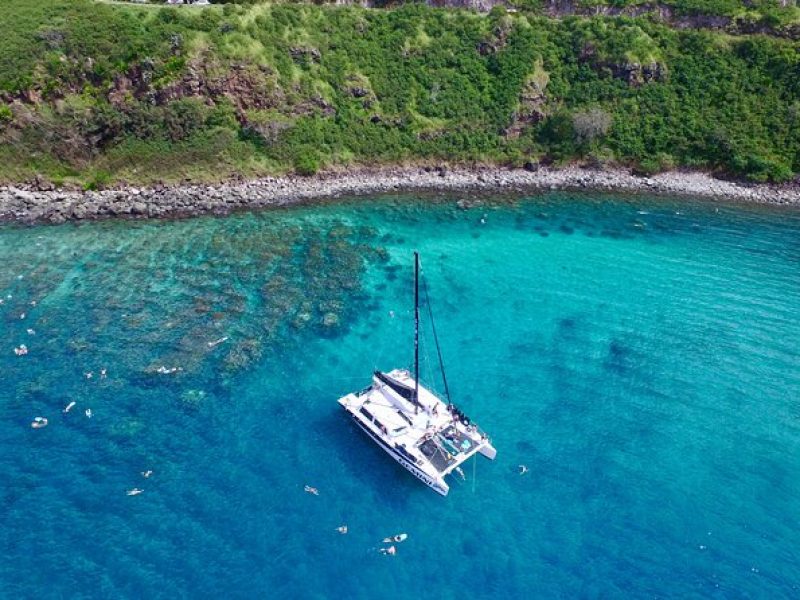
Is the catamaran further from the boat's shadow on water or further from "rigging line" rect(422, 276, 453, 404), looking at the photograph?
the boat's shadow on water

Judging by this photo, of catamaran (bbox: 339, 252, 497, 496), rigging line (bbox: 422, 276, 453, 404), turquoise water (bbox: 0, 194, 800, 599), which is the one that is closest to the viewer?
turquoise water (bbox: 0, 194, 800, 599)

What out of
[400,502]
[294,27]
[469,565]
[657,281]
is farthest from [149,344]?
[294,27]

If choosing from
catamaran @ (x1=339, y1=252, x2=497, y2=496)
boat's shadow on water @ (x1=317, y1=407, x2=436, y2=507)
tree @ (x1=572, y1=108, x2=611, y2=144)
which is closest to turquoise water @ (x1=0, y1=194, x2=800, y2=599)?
boat's shadow on water @ (x1=317, y1=407, x2=436, y2=507)

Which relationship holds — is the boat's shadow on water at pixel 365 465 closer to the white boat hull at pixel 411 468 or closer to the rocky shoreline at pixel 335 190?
the white boat hull at pixel 411 468

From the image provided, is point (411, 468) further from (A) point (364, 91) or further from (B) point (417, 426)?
(A) point (364, 91)

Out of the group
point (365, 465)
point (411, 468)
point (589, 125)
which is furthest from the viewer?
point (589, 125)

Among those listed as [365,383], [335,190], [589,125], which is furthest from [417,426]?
[589,125]
